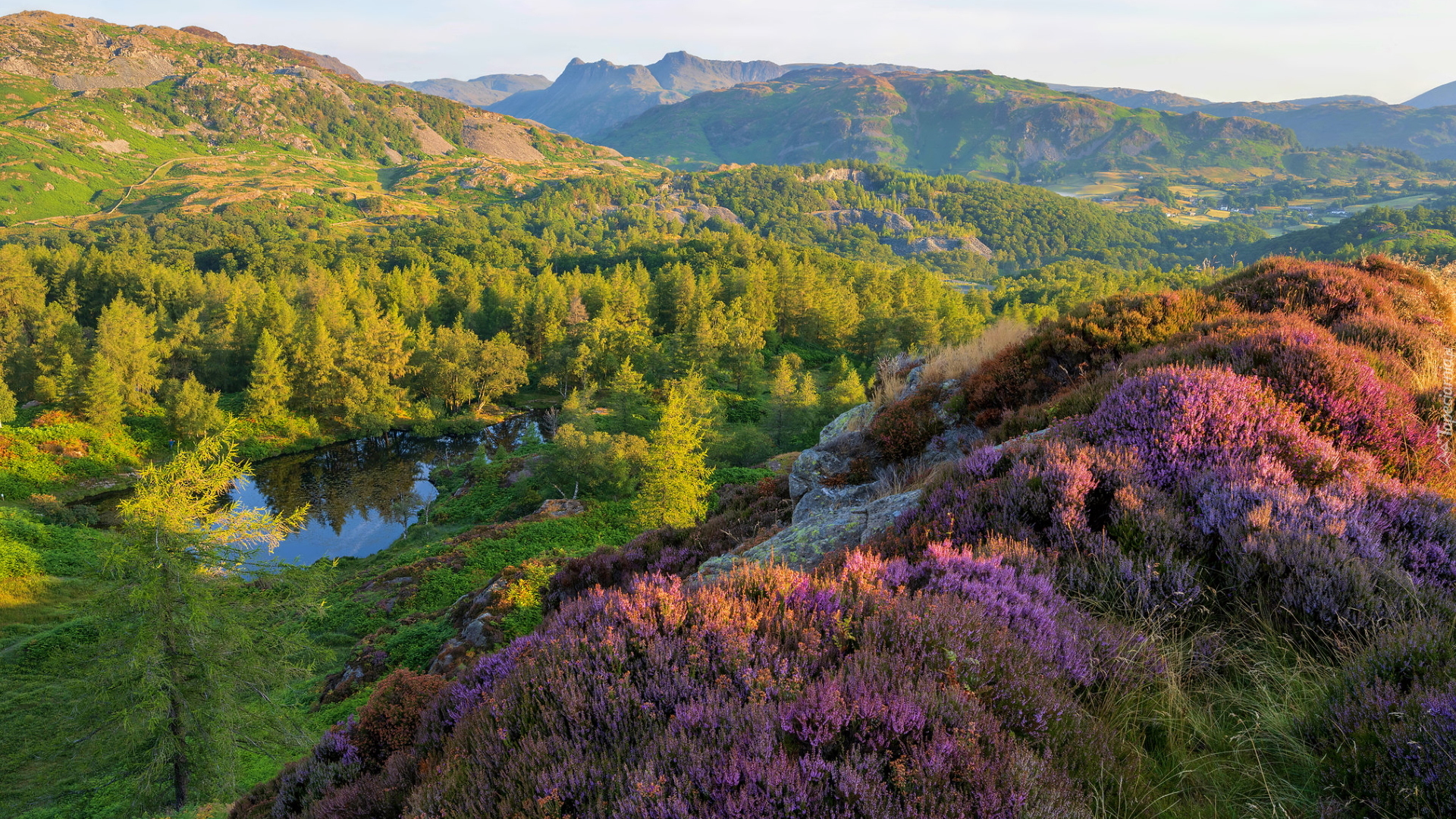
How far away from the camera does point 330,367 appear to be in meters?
58.4

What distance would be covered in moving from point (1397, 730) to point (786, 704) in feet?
8.53

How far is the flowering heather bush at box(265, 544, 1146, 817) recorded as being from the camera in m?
2.62

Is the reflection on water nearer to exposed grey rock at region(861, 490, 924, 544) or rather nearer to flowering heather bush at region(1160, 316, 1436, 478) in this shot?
exposed grey rock at region(861, 490, 924, 544)

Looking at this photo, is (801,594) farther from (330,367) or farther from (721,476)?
(330,367)

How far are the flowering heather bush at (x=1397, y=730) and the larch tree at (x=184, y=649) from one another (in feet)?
59.9

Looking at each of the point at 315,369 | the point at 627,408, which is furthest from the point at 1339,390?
the point at 315,369

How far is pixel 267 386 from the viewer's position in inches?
2162

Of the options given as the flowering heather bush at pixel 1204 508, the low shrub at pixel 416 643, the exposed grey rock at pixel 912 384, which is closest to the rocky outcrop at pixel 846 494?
the exposed grey rock at pixel 912 384

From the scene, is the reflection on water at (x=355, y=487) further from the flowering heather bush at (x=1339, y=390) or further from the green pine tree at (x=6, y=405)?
the flowering heather bush at (x=1339, y=390)

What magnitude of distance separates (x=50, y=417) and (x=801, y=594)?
7025 cm

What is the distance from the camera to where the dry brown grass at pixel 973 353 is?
488 inches

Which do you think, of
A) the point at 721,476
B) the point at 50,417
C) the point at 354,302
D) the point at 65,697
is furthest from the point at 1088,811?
the point at 354,302

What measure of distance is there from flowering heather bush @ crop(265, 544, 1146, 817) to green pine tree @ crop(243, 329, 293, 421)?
6322 centimetres

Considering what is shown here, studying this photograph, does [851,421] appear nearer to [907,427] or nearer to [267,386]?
[907,427]
